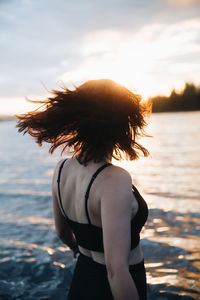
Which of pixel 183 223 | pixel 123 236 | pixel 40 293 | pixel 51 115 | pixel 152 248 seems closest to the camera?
pixel 123 236

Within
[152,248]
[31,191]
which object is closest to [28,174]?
[31,191]

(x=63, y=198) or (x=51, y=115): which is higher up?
(x=51, y=115)

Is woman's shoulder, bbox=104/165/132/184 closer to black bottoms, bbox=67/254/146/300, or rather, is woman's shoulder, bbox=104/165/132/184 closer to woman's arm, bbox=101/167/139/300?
woman's arm, bbox=101/167/139/300

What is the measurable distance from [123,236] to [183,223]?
18.5 feet

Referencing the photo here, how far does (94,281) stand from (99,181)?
0.74 m

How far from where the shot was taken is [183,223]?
22.0 feet

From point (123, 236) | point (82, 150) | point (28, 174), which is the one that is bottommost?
point (28, 174)

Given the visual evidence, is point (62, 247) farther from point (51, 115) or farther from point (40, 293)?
point (51, 115)

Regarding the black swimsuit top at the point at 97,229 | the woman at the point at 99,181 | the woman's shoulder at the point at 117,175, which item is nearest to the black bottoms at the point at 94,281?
the woman at the point at 99,181

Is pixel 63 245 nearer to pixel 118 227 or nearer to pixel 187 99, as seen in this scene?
pixel 118 227

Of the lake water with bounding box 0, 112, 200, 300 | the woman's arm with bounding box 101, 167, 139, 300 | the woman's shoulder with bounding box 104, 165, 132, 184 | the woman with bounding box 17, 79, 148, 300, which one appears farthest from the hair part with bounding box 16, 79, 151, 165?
the lake water with bounding box 0, 112, 200, 300

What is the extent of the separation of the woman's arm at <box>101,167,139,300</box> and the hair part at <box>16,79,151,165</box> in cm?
30

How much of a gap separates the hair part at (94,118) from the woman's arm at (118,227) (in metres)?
0.30

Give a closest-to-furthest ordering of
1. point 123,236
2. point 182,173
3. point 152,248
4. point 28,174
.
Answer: point 123,236, point 152,248, point 182,173, point 28,174
